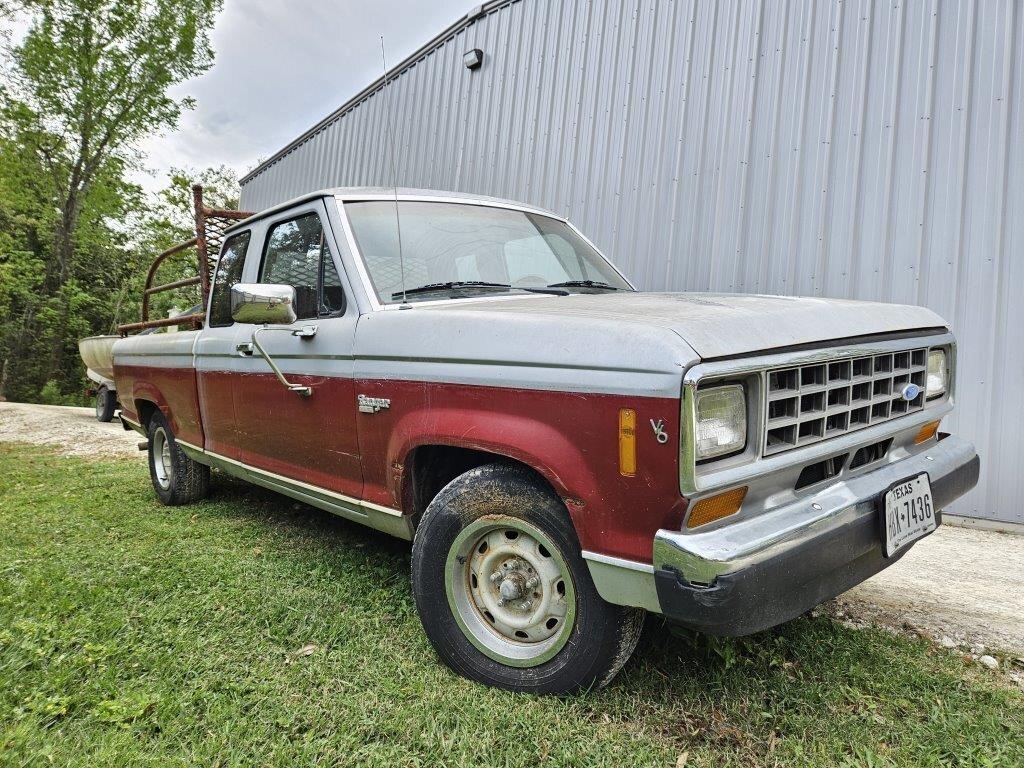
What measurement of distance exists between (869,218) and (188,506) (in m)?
5.41

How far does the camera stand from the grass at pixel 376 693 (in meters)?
1.83

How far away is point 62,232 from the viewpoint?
56.3ft

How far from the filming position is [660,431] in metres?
1.64

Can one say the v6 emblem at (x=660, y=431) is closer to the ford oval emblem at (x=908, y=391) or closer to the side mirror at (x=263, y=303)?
the ford oval emblem at (x=908, y=391)

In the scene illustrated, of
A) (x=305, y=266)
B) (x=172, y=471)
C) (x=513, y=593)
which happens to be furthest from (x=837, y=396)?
(x=172, y=471)

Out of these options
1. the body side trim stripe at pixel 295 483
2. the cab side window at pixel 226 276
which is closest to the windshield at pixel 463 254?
the body side trim stripe at pixel 295 483

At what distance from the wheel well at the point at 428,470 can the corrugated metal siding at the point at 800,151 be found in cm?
349

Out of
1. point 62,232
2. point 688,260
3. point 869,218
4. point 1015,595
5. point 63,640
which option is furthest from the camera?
point 62,232

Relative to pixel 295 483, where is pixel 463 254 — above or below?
above

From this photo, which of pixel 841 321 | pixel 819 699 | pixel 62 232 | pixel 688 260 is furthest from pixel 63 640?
pixel 62 232

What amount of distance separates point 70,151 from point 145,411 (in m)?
16.0

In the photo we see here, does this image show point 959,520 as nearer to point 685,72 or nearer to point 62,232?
point 685,72

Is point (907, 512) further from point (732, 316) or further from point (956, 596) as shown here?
point (956, 596)

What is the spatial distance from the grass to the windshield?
4.77ft
